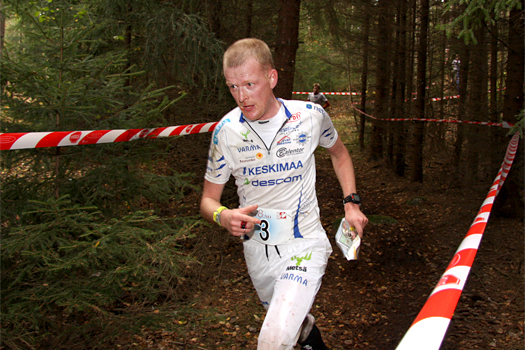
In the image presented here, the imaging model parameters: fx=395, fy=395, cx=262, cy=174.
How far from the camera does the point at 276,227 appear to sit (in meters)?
2.88

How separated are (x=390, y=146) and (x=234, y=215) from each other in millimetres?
13286

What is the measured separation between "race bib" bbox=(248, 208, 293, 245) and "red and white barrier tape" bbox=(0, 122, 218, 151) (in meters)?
1.94

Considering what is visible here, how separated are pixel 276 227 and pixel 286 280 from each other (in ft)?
1.25

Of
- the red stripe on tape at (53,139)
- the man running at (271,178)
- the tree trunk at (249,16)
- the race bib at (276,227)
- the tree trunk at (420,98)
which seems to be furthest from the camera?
the tree trunk at (420,98)

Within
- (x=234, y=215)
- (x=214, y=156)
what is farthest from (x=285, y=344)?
(x=214, y=156)

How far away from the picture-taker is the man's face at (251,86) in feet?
8.94

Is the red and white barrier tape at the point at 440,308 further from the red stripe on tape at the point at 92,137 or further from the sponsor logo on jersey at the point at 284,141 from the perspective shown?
the red stripe on tape at the point at 92,137

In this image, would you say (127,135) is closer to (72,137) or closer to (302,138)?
(72,137)

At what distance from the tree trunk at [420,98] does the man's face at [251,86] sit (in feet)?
33.1

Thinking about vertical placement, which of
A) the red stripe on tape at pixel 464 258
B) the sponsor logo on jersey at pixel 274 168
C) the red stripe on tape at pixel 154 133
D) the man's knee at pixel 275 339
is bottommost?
the man's knee at pixel 275 339

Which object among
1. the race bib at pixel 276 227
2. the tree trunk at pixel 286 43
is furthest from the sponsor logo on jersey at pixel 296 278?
the tree trunk at pixel 286 43

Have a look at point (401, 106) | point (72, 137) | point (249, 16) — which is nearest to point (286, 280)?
point (72, 137)

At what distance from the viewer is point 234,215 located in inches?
94.5

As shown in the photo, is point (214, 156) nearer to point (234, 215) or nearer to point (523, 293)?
point (234, 215)
